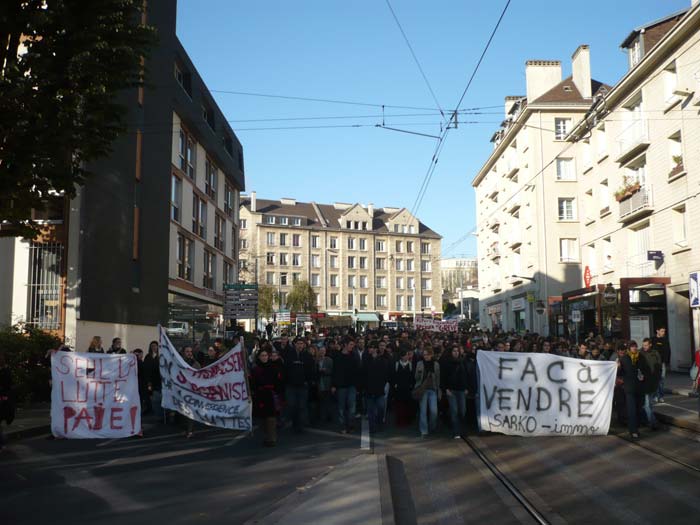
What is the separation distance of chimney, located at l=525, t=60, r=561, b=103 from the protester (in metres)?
35.6

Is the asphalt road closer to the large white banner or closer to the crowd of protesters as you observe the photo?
the crowd of protesters

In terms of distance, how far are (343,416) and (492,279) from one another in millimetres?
44027

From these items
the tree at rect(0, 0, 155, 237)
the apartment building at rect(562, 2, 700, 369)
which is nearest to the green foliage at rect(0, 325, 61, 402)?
the tree at rect(0, 0, 155, 237)

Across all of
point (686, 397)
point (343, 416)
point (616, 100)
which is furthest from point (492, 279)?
point (343, 416)

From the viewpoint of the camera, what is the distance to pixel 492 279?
184ft

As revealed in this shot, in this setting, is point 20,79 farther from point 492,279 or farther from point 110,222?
point 492,279

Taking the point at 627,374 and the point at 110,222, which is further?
the point at 110,222

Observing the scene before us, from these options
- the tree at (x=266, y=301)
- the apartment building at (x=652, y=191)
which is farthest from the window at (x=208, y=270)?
the tree at (x=266, y=301)

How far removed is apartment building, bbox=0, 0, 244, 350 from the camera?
65.3ft

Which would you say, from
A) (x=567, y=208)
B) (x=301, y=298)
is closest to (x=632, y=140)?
(x=567, y=208)

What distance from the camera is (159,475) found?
9180 mm

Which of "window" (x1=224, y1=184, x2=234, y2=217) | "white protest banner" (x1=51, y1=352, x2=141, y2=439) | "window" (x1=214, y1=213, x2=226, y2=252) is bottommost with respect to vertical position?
"white protest banner" (x1=51, y1=352, x2=141, y2=439)

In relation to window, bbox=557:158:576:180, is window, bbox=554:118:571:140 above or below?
above

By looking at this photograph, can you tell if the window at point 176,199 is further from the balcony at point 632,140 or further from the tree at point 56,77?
the balcony at point 632,140
